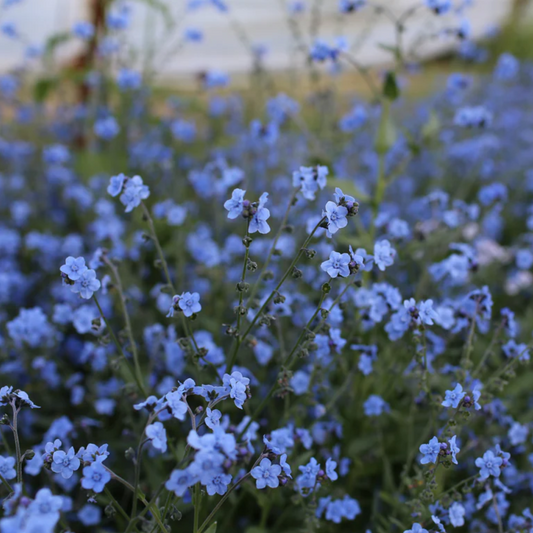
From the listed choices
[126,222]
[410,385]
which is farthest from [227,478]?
[126,222]

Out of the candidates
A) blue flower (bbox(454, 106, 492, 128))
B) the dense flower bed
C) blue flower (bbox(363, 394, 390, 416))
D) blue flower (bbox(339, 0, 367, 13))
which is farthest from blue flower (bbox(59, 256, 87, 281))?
blue flower (bbox(454, 106, 492, 128))

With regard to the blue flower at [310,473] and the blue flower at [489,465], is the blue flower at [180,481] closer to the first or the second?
the blue flower at [310,473]

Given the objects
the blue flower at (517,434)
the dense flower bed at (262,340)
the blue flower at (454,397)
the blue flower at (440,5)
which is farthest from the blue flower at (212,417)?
the blue flower at (440,5)

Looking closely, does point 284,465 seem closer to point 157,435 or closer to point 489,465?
point 157,435

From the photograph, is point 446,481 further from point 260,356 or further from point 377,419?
point 260,356

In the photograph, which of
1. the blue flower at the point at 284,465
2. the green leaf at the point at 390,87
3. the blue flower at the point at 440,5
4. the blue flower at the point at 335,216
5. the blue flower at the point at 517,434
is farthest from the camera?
the green leaf at the point at 390,87

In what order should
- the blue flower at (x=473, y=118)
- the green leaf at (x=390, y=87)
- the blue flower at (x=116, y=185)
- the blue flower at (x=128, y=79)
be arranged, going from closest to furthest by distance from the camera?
1. the blue flower at (x=116, y=185)
2. the green leaf at (x=390, y=87)
3. the blue flower at (x=473, y=118)
4. the blue flower at (x=128, y=79)

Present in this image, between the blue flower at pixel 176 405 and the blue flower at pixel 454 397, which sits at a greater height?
the blue flower at pixel 454 397

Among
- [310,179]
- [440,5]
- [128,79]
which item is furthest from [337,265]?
[128,79]
